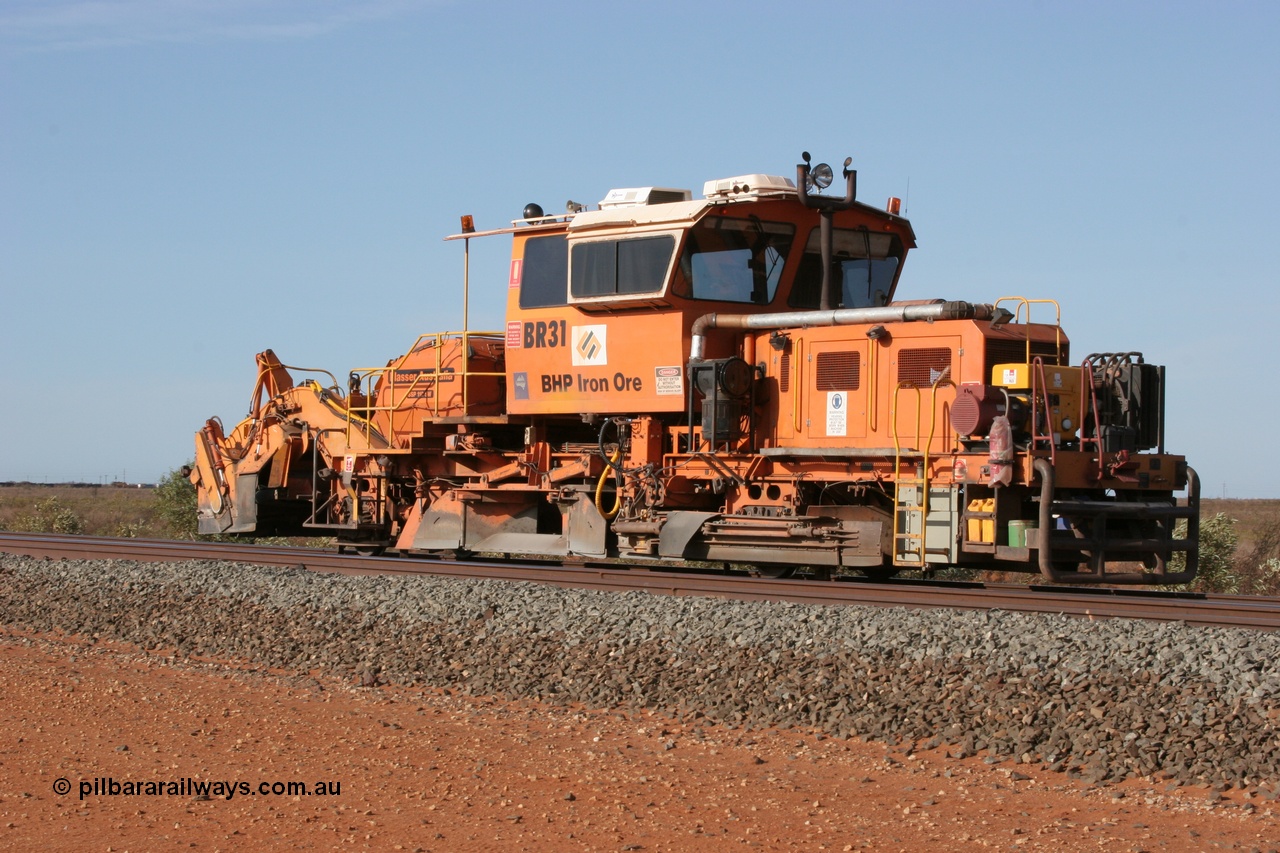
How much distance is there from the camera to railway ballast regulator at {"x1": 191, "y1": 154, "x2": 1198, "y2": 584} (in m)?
11.0

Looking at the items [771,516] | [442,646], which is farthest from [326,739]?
[771,516]

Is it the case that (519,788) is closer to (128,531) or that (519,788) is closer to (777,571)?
(777,571)

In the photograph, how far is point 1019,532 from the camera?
1057 centimetres

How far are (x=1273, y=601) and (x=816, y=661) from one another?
583 cm

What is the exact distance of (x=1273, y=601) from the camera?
1147cm

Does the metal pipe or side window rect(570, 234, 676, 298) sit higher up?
side window rect(570, 234, 676, 298)

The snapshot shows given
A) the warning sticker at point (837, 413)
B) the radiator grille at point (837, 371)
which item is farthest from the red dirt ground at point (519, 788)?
the radiator grille at point (837, 371)

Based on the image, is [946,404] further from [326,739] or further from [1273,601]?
[326,739]

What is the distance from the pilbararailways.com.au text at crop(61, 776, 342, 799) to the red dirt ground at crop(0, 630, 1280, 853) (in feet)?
0.11

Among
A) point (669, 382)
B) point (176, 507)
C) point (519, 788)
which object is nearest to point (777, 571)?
point (669, 382)

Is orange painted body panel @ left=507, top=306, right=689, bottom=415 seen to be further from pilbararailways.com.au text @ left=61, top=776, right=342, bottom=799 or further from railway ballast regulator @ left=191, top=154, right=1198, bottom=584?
pilbararailways.com.au text @ left=61, top=776, right=342, bottom=799

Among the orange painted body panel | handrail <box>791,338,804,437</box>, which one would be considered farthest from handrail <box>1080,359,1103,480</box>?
the orange painted body panel

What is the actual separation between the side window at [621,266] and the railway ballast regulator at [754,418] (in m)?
0.02

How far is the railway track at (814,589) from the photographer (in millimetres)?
9633
